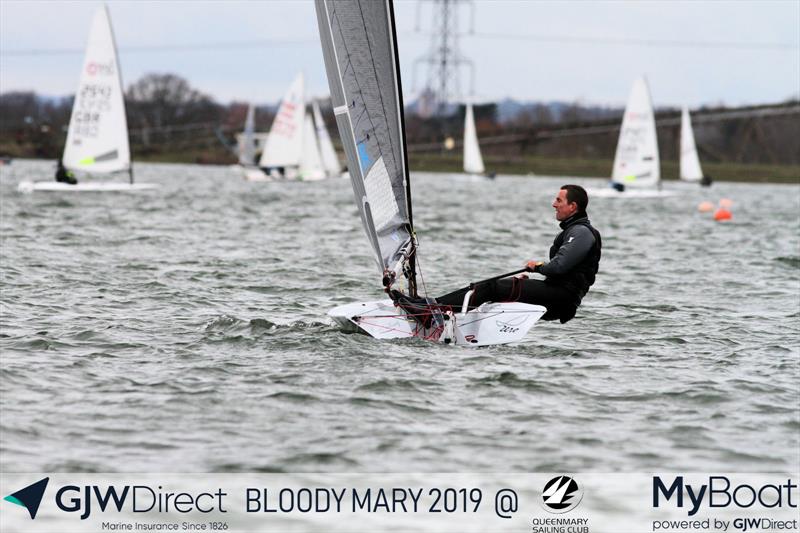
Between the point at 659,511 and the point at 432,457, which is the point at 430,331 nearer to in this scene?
the point at 432,457

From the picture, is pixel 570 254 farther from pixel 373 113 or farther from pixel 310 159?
pixel 310 159

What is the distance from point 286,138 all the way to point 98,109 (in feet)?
81.2

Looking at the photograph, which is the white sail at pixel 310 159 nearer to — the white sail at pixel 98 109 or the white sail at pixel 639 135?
the white sail at pixel 639 135

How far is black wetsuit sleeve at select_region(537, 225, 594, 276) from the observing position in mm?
10203

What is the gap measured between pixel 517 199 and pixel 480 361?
125 ft

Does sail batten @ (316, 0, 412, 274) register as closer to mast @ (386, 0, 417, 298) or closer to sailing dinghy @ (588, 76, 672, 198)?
mast @ (386, 0, 417, 298)

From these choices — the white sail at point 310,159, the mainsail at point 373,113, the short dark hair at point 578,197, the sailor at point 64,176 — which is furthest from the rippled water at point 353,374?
the white sail at point 310,159

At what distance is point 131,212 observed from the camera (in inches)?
1125

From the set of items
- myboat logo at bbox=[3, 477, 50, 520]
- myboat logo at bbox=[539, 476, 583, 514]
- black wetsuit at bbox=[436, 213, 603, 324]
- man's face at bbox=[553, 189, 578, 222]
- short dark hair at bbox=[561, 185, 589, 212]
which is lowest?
myboat logo at bbox=[539, 476, 583, 514]

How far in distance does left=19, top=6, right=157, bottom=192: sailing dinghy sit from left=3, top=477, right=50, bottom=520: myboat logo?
27759 mm

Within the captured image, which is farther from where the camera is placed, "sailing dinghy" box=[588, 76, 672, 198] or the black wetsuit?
"sailing dinghy" box=[588, 76, 672, 198]

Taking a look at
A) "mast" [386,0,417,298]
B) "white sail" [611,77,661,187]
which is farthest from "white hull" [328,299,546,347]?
"white sail" [611,77,661,187]

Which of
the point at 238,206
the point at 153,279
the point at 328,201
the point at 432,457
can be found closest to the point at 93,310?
the point at 153,279

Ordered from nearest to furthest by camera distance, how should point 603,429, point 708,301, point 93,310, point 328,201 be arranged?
1. point 603,429
2. point 93,310
3. point 708,301
4. point 328,201
